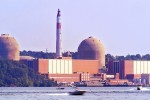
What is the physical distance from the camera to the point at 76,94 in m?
116

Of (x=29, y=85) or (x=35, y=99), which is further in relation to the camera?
(x=29, y=85)

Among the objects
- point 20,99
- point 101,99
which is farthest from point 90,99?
point 20,99

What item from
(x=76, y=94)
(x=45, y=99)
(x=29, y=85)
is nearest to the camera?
(x=45, y=99)

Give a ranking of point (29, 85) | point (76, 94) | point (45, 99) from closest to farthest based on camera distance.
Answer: point (45, 99), point (76, 94), point (29, 85)

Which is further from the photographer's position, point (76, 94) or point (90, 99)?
point (76, 94)

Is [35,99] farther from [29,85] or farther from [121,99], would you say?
[29,85]

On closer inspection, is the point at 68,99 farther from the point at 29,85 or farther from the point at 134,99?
the point at 29,85

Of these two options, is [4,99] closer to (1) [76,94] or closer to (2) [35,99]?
(2) [35,99]

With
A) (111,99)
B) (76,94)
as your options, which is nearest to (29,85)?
(76,94)

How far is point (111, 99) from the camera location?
101438 mm

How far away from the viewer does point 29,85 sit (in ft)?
656

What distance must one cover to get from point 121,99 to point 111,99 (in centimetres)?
120

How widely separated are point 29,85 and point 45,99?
10121cm

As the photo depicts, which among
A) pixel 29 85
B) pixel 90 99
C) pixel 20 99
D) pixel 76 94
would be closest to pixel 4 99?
pixel 20 99
